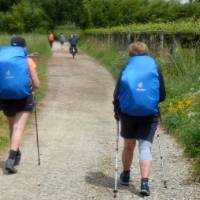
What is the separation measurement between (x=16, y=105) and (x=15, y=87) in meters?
0.42

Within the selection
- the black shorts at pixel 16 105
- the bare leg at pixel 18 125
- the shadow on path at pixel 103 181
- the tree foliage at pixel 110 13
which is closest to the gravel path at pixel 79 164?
the shadow on path at pixel 103 181

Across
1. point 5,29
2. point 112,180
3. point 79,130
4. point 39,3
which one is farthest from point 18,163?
point 39,3

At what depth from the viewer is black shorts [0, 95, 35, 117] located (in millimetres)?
9102

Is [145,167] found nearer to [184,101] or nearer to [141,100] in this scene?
[141,100]

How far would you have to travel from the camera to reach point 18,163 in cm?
948

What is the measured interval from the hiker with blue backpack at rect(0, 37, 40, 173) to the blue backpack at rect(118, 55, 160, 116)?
1.66m

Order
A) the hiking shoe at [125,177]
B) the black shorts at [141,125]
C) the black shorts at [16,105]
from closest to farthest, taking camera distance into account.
→ the black shorts at [141,125] < the hiking shoe at [125,177] < the black shorts at [16,105]

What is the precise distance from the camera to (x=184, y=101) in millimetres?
13578

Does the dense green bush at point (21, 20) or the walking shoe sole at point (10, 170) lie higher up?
the walking shoe sole at point (10, 170)

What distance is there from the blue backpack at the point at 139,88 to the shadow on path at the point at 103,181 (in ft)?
3.34

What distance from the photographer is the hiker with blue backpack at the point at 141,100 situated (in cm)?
765

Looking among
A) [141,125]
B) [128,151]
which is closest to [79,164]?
[128,151]

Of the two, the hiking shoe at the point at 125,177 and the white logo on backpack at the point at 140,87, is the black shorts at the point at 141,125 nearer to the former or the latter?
the white logo on backpack at the point at 140,87

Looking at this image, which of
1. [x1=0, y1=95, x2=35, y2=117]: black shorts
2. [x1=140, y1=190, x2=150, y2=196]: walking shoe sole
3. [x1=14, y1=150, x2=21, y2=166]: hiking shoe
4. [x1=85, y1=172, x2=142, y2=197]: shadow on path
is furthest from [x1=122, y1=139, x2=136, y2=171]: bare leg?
[x1=14, y1=150, x2=21, y2=166]: hiking shoe
